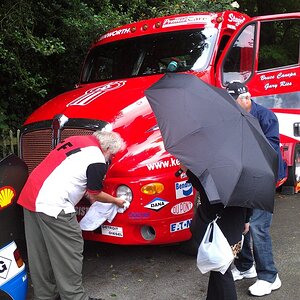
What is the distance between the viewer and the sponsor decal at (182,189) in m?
4.05

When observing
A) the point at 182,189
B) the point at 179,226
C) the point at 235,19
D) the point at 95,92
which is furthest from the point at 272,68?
the point at 179,226

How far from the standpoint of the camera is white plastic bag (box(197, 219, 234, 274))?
2943mm

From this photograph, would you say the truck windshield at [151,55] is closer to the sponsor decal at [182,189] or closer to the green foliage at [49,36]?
the green foliage at [49,36]

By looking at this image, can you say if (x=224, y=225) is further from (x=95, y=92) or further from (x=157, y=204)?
(x=95, y=92)

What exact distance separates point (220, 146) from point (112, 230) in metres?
1.69

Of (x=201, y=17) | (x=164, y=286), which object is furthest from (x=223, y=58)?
(x=164, y=286)

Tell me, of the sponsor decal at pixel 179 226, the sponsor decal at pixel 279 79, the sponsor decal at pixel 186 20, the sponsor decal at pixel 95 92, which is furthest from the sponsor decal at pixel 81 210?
the sponsor decal at pixel 279 79

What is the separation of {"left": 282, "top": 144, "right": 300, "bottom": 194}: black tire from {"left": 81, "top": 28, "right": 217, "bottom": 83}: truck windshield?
94.8 inches

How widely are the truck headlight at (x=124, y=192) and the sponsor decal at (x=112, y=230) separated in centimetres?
29

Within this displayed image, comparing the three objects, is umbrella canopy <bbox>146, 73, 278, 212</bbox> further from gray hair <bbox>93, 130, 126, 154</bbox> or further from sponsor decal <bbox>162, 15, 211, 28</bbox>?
sponsor decal <bbox>162, 15, 211, 28</bbox>

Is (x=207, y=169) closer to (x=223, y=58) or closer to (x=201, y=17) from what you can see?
(x=223, y=58)

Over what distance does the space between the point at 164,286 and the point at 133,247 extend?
3.42 ft

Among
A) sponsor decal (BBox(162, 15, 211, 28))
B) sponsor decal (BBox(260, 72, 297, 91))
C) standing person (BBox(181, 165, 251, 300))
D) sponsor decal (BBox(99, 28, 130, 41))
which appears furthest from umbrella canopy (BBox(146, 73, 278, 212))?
sponsor decal (BBox(99, 28, 130, 41))

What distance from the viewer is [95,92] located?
16.0 ft
